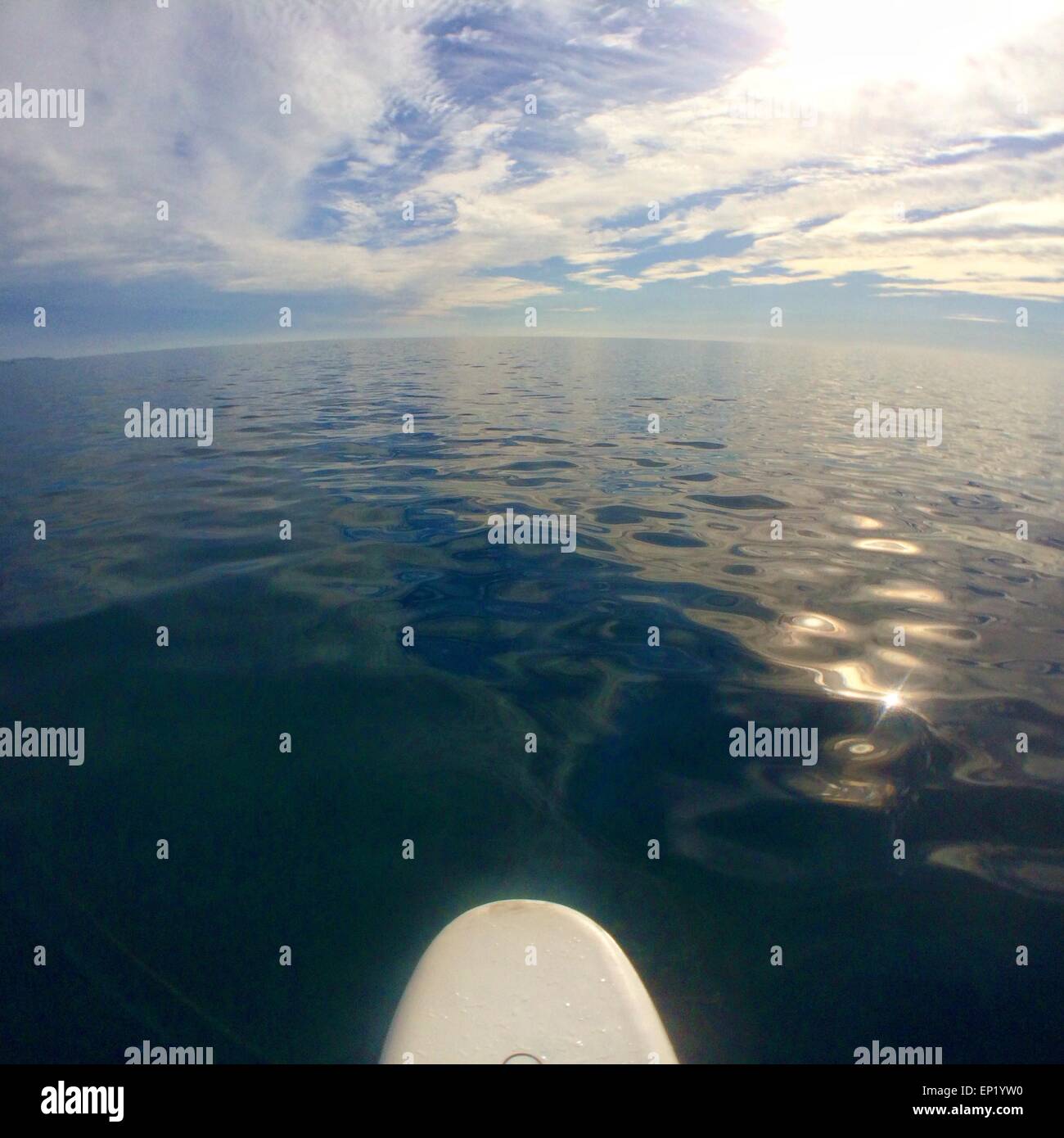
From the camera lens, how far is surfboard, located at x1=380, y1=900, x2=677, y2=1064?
112 inches

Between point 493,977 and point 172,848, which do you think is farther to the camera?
point 172,848

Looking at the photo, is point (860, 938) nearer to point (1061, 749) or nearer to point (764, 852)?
point (764, 852)

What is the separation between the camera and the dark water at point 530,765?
326 cm

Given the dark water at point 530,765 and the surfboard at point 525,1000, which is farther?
the dark water at point 530,765

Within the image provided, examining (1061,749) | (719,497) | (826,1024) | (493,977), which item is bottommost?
(826,1024)

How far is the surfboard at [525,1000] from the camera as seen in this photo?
285 cm

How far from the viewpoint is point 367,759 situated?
4.69 m

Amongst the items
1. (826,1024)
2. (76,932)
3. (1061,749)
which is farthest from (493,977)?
(1061,749)

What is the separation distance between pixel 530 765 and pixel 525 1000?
177cm

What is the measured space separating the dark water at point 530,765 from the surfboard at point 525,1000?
22 cm

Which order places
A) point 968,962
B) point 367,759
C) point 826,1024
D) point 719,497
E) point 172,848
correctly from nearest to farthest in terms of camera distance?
1. point 826,1024
2. point 968,962
3. point 172,848
4. point 367,759
5. point 719,497

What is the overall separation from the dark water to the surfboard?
0.22 m

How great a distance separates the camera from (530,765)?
187 inches

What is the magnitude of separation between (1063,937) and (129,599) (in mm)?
7820
